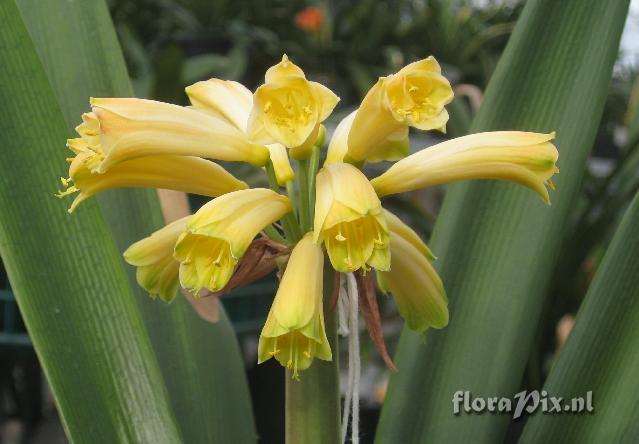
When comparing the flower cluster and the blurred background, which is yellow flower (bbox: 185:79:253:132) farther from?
the blurred background

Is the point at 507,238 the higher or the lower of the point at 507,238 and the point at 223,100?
the lower

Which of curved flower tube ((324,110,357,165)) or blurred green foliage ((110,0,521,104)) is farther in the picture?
blurred green foliage ((110,0,521,104))

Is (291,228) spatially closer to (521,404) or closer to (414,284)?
(414,284)

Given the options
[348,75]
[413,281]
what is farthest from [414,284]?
[348,75]

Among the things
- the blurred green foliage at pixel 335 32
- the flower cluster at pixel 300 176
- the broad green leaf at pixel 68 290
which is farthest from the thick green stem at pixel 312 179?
the blurred green foliage at pixel 335 32

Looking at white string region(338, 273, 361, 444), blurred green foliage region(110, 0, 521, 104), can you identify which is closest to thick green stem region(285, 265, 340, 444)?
white string region(338, 273, 361, 444)
